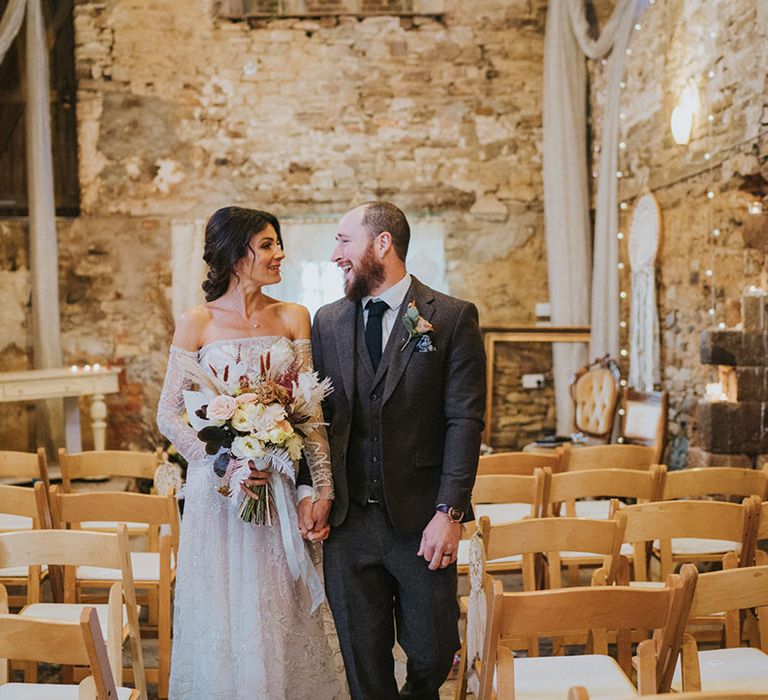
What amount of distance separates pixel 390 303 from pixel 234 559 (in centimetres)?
93

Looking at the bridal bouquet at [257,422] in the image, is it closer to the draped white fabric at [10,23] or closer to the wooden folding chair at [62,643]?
the wooden folding chair at [62,643]

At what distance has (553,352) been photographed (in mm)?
8602

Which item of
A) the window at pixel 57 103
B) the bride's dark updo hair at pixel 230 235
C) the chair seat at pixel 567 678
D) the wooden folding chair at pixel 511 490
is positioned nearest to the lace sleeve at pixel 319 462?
the bride's dark updo hair at pixel 230 235

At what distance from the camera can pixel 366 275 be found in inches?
104

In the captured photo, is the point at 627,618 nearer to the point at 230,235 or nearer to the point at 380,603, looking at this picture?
the point at 380,603

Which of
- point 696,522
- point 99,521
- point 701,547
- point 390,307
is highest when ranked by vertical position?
point 390,307

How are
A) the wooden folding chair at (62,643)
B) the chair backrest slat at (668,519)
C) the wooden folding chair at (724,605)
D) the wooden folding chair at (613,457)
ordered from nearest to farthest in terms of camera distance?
the wooden folding chair at (62,643) < the wooden folding chair at (724,605) < the chair backrest slat at (668,519) < the wooden folding chair at (613,457)

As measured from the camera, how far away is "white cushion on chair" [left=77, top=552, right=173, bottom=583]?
338 cm

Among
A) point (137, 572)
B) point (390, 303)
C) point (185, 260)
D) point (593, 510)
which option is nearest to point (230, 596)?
point (137, 572)

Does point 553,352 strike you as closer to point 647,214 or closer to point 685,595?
point 647,214

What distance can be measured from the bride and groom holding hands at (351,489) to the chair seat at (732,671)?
70cm

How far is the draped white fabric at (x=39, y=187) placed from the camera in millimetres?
8203

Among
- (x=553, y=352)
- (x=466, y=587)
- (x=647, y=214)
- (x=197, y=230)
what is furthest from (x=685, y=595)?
(x=197, y=230)

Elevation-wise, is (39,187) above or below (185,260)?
above
